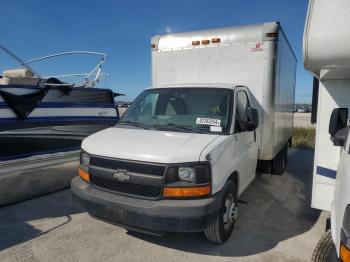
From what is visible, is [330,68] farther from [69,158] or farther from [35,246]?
[69,158]

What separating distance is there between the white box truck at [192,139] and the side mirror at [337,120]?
3.70 feet

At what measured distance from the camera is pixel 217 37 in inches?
228

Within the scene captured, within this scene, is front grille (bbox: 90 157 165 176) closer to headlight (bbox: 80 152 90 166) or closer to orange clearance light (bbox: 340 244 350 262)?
headlight (bbox: 80 152 90 166)

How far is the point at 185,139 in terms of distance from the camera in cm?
378

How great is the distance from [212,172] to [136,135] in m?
1.14

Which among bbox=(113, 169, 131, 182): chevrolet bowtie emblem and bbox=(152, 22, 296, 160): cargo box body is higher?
bbox=(152, 22, 296, 160): cargo box body

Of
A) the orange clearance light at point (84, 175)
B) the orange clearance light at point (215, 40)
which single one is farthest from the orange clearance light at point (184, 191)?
the orange clearance light at point (215, 40)

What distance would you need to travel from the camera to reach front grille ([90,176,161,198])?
354cm

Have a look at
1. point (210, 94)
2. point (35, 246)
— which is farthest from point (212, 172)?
point (35, 246)

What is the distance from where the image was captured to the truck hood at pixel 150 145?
3.44 meters

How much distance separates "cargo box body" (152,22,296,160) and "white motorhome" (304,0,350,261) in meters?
1.61

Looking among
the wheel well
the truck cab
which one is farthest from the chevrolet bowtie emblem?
the wheel well

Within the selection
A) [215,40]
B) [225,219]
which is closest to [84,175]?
[225,219]

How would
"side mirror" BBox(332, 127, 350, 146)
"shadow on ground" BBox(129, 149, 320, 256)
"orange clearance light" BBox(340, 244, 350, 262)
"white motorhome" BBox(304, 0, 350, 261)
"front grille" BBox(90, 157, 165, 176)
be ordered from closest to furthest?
"orange clearance light" BBox(340, 244, 350, 262), "white motorhome" BBox(304, 0, 350, 261), "side mirror" BBox(332, 127, 350, 146), "front grille" BBox(90, 157, 165, 176), "shadow on ground" BBox(129, 149, 320, 256)
